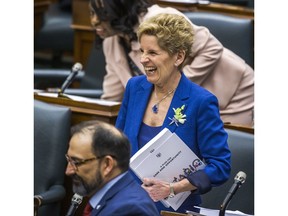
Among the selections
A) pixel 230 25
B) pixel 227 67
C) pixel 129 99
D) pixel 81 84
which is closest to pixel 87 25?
pixel 81 84

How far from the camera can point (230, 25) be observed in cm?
443

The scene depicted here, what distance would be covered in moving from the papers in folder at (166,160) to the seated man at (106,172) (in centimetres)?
43

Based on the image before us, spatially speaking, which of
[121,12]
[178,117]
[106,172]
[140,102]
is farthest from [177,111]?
[121,12]

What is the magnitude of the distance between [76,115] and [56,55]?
392cm

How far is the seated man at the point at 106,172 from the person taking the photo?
2158 millimetres

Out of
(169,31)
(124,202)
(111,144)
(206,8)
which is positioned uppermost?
(169,31)

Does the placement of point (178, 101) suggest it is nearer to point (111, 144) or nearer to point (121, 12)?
point (111, 144)

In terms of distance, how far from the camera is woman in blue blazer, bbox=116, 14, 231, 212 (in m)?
2.65

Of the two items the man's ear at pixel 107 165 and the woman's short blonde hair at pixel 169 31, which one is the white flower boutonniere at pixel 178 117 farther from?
the man's ear at pixel 107 165

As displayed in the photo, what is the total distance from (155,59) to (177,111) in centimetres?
16

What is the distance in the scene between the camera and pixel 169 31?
265 cm

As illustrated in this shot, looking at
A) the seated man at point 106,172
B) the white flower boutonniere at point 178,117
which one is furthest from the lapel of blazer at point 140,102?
the seated man at point 106,172

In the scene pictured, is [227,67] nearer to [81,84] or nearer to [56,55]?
[81,84]

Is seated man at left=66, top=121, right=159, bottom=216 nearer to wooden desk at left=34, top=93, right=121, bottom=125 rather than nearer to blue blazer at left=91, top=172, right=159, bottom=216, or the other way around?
blue blazer at left=91, top=172, right=159, bottom=216
